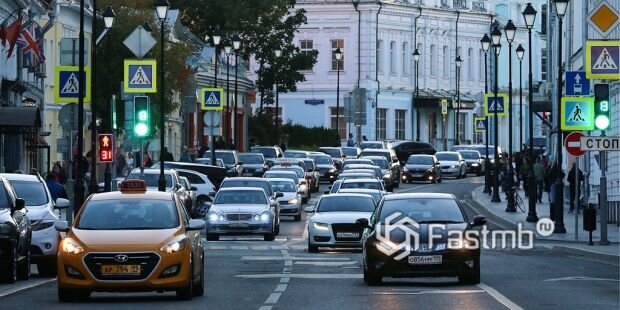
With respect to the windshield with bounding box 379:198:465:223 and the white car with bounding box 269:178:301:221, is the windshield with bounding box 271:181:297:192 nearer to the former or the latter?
the white car with bounding box 269:178:301:221

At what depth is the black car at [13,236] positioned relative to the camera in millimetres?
26016

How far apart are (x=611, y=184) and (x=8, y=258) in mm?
33089

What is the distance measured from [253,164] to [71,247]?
54211mm

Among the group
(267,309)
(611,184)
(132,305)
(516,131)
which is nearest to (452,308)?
(267,309)

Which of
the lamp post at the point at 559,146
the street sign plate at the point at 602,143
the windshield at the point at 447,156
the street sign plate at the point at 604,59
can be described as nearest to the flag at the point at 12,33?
the lamp post at the point at 559,146

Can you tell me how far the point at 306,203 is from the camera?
68.9 m

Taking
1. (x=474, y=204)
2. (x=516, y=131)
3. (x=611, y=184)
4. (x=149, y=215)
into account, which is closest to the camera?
(x=149, y=215)

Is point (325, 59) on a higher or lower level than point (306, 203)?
higher

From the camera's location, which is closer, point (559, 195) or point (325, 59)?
point (559, 195)

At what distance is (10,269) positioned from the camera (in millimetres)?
26453

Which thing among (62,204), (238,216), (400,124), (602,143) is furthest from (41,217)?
(400,124)

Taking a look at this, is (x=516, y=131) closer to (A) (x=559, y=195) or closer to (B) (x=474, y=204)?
(B) (x=474, y=204)

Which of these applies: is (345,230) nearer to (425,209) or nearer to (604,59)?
(604,59)

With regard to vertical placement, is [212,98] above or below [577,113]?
above
